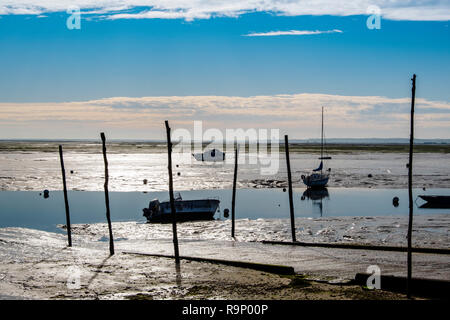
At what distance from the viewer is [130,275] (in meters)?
16.0

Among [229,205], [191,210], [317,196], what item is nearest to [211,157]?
[317,196]

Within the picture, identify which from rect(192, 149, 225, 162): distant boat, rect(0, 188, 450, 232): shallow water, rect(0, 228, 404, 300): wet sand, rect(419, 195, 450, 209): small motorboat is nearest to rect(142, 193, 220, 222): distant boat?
Result: rect(0, 188, 450, 232): shallow water

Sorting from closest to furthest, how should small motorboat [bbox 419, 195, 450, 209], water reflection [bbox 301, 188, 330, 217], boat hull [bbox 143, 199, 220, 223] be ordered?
1. boat hull [bbox 143, 199, 220, 223]
2. small motorboat [bbox 419, 195, 450, 209]
3. water reflection [bbox 301, 188, 330, 217]

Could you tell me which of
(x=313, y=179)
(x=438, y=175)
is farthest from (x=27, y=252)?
(x=438, y=175)

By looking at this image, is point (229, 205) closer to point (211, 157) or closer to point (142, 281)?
point (142, 281)

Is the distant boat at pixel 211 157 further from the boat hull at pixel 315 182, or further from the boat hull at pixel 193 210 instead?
the boat hull at pixel 193 210

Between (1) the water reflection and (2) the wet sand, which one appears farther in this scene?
(1) the water reflection

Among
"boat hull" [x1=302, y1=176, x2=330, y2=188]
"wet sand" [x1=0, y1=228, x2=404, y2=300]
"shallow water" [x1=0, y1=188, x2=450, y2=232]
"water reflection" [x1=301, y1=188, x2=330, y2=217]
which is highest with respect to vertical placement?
"wet sand" [x1=0, y1=228, x2=404, y2=300]

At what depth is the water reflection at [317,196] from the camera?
44594 mm

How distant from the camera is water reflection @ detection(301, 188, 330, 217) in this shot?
4459cm

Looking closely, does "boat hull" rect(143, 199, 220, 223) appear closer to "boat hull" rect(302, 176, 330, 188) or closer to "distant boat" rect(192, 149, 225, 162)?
"boat hull" rect(302, 176, 330, 188)

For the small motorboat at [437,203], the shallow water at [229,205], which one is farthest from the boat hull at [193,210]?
the small motorboat at [437,203]

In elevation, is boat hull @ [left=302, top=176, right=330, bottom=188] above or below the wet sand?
below
